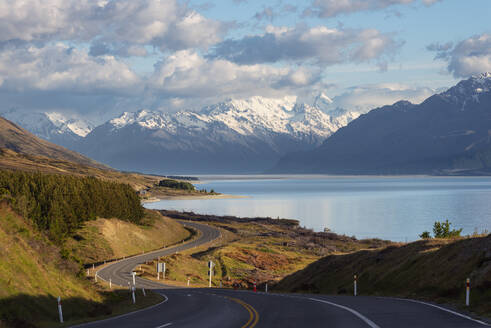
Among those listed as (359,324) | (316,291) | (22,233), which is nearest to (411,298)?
(359,324)

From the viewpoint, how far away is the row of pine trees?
303ft

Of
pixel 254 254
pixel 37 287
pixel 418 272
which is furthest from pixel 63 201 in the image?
pixel 418 272

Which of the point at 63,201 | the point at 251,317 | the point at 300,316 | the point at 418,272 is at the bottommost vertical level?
the point at 251,317

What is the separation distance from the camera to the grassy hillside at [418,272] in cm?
2831

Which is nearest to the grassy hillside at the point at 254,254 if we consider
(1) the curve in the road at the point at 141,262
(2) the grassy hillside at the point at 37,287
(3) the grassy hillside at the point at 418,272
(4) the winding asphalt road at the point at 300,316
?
(1) the curve in the road at the point at 141,262

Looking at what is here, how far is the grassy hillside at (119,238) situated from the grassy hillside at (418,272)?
158ft

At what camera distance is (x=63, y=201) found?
96750 millimetres

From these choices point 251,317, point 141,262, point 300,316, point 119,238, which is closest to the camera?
point 300,316

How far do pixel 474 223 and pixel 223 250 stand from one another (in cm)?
7975

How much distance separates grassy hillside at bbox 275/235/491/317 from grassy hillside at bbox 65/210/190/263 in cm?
4828

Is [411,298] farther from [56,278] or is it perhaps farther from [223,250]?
[223,250]

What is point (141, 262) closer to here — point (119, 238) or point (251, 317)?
point (119, 238)

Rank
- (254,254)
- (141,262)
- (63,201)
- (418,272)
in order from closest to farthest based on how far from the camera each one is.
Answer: (418,272) < (141,262) < (63,201) < (254,254)

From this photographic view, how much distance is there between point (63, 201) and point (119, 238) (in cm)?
1453
